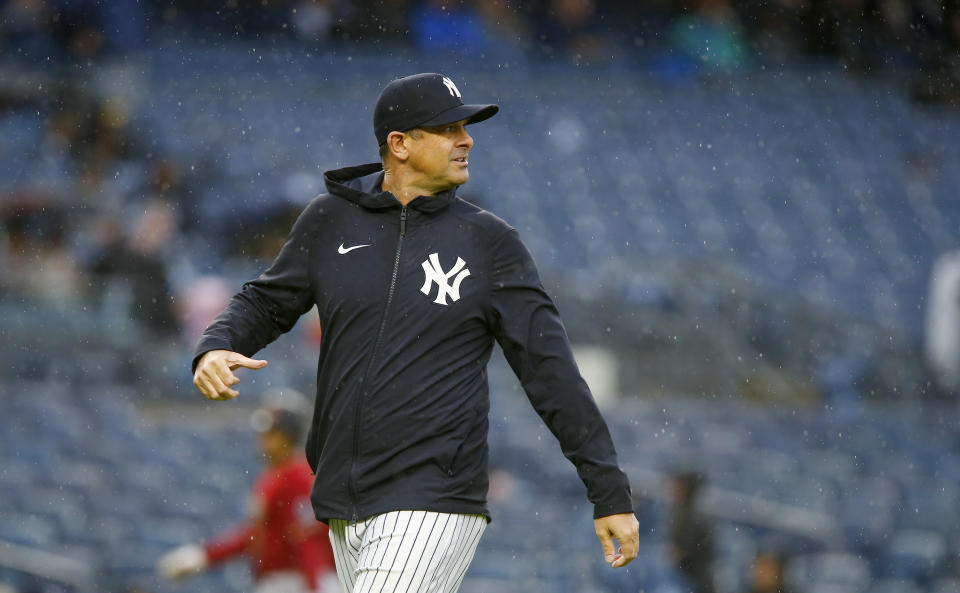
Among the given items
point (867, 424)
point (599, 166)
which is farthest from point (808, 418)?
point (599, 166)

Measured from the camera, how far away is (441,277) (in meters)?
3.33

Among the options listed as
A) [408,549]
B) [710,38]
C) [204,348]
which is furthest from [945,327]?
[204,348]

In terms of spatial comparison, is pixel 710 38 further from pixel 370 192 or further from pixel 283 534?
pixel 370 192

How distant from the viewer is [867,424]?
11969mm

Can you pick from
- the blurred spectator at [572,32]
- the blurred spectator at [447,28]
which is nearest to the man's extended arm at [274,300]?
the blurred spectator at [447,28]

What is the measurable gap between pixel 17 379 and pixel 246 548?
21.5 ft

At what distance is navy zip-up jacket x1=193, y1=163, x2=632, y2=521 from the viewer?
128 inches

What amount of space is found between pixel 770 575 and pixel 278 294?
14.4 ft

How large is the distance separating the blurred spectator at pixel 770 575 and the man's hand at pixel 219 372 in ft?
15.0

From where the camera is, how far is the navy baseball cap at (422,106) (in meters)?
3.39

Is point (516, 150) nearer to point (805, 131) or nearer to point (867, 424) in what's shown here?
point (805, 131)

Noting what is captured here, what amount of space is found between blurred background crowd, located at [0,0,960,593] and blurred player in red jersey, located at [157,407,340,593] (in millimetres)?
2028

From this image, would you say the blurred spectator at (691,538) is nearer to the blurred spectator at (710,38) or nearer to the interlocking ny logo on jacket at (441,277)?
the interlocking ny logo on jacket at (441,277)

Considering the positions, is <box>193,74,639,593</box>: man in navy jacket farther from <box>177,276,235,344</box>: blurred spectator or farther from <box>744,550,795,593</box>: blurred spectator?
<box>177,276,235,344</box>: blurred spectator
